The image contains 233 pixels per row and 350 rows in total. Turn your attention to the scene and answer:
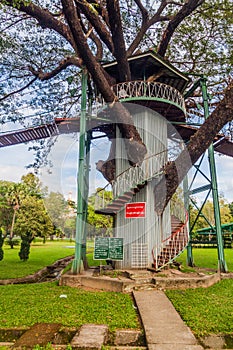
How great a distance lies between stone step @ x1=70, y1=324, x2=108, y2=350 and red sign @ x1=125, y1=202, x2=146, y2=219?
17.3 ft

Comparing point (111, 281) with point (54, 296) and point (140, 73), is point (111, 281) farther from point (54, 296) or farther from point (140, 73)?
point (140, 73)

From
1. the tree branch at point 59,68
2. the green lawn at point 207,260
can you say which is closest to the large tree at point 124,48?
the tree branch at point 59,68

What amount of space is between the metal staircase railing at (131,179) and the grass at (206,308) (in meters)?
3.54

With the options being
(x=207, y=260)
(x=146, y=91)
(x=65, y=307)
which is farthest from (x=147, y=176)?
(x=207, y=260)

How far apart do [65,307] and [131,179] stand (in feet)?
17.2

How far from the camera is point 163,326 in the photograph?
4.30 metres

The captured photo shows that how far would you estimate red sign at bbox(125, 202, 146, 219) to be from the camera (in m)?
9.31

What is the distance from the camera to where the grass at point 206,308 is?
14.0 ft

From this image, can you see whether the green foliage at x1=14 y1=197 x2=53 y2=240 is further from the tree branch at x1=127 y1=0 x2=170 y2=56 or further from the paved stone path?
the paved stone path

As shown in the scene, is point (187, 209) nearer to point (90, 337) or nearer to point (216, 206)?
point (216, 206)

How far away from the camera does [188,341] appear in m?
3.73

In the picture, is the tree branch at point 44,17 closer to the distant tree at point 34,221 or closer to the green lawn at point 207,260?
the green lawn at point 207,260

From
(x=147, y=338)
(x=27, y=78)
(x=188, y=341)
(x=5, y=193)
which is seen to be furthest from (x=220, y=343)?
(x=5, y=193)

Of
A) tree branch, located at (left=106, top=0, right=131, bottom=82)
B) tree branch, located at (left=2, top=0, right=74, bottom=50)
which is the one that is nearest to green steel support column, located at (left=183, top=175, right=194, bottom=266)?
tree branch, located at (left=106, top=0, right=131, bottom=82)
